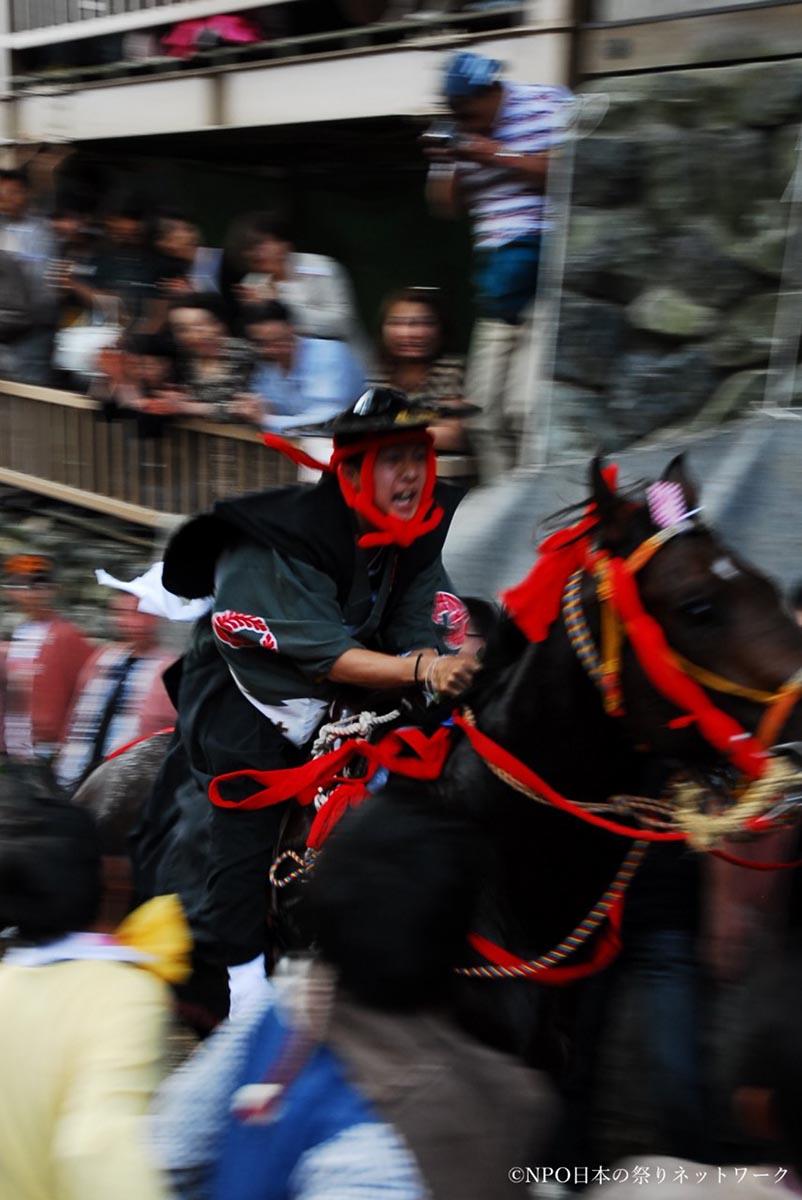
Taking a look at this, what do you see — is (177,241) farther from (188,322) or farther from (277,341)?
(277,341)

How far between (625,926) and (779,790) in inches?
28.8

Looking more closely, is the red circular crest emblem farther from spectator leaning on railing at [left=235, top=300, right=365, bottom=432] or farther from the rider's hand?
spectator leaning on railing at [left=235, top=300, right=365, bottom=432]

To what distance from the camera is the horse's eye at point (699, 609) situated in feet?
8.05

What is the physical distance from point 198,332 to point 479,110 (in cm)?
269

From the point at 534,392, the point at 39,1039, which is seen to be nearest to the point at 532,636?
the point at 39,1039

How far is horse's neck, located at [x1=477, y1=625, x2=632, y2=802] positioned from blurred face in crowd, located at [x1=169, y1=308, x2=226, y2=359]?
5.13 m

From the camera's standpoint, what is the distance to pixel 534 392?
215 inches

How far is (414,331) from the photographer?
18.5ft

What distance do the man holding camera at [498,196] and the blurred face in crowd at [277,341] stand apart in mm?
1158

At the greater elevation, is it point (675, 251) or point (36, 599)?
point (675, 251)

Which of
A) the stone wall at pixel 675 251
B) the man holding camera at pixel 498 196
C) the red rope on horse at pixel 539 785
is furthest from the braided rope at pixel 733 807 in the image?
the man holding camera at pixel 498 196

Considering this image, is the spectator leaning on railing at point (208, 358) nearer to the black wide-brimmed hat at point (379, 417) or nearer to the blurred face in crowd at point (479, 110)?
the blurred face in crowd at point (479, 110)

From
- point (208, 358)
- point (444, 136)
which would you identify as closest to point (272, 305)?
point (208, 358)

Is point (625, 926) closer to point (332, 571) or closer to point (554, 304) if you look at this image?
point (332, 571)
